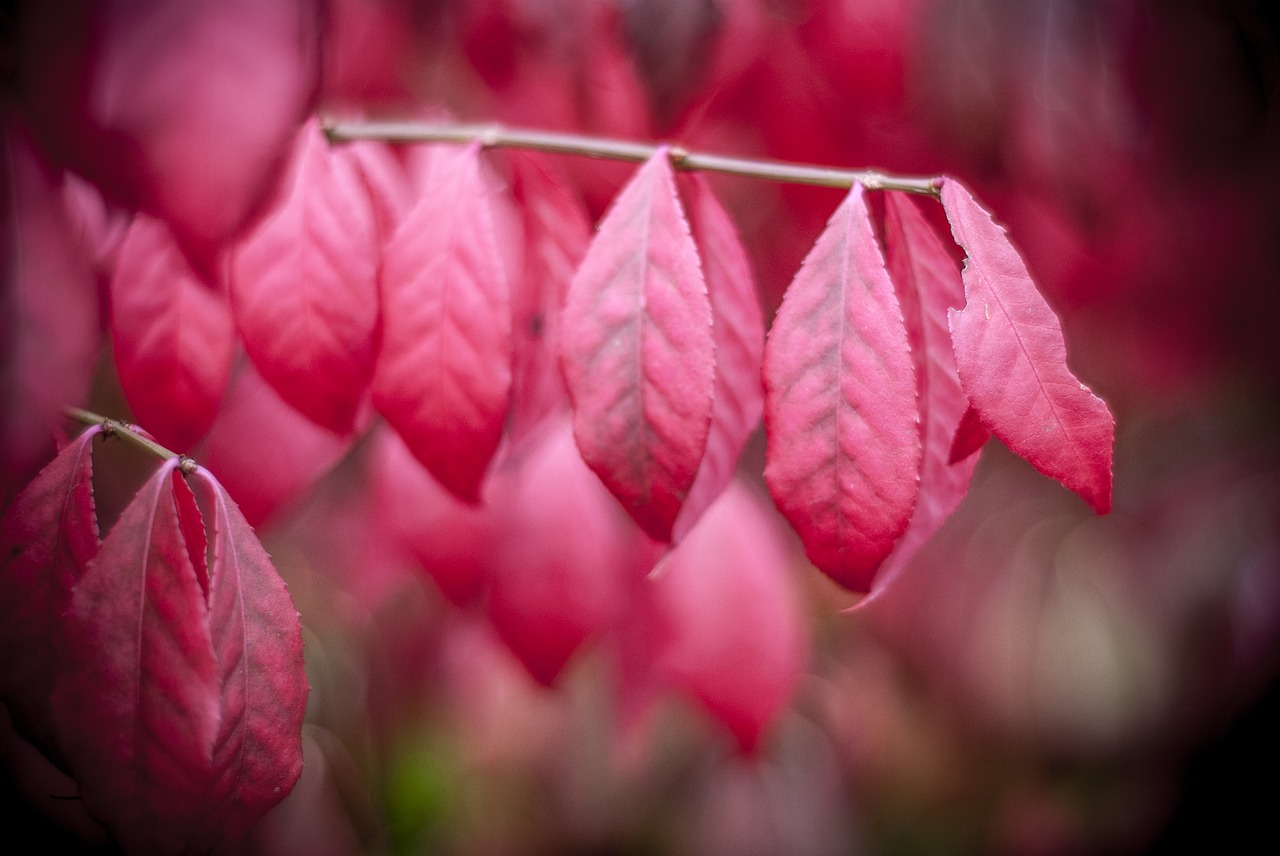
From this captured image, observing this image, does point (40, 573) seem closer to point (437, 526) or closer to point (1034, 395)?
Answer: point (437, 526)

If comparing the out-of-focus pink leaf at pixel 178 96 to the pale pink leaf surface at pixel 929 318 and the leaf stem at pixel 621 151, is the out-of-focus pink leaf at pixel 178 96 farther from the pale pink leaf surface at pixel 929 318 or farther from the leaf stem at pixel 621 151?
the pale pink leaf surface at pixel 929 318

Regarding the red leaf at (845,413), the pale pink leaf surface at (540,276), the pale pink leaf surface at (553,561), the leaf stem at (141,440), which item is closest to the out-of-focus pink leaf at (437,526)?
the pale pink leaf surface at (553,561)

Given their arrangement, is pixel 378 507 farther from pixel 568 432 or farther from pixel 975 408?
pixel 975 408


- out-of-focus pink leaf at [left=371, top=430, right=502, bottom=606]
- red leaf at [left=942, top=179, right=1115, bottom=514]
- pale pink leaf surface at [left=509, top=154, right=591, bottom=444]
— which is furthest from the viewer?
out-of-focus pink leaf at [left=371, top=430, right=502, bottom=606]

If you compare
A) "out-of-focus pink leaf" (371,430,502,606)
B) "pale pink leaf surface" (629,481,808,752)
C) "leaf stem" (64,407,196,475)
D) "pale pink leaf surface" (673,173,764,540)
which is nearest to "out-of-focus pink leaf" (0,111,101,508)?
"leaf stem" (64,407,196,475)

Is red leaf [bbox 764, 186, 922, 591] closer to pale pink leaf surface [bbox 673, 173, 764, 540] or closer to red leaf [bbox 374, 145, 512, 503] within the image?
pale pink leaf surface [bbox 673, 173, 764, 540]

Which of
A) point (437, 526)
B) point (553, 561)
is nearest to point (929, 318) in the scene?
point (553, 561)
